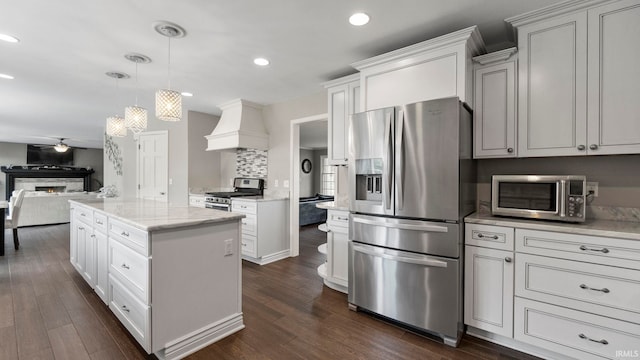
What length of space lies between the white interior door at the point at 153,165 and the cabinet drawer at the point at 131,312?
327 centimetres

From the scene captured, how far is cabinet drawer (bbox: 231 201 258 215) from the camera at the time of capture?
3.95m

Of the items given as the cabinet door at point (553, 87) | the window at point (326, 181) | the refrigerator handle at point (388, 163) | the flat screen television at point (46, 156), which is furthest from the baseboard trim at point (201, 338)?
the flat screen television at point (46, 156)

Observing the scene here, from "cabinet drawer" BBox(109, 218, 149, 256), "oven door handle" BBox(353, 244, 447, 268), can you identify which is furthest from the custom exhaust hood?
"oven door handle" BBox(353, 244, 447, 268)

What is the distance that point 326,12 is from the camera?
2.11 metres

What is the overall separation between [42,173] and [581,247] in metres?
14.1

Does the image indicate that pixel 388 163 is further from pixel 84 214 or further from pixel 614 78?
pixel 84 214

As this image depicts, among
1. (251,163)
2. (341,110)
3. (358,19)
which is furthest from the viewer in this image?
(251,163)

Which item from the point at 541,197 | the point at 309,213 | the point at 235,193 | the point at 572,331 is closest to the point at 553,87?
the point at 541,197

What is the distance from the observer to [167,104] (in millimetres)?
2447

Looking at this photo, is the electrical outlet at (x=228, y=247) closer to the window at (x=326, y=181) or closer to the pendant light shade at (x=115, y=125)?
the pendant light shade at (x=115, y=125)

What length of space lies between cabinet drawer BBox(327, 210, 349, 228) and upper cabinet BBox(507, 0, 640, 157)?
1626 mm

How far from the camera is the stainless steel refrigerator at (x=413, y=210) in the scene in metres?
2.07

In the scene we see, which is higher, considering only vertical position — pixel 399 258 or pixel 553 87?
pixel 553 87

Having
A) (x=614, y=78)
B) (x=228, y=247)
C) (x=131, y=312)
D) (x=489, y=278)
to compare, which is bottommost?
(x=131, y=312)
